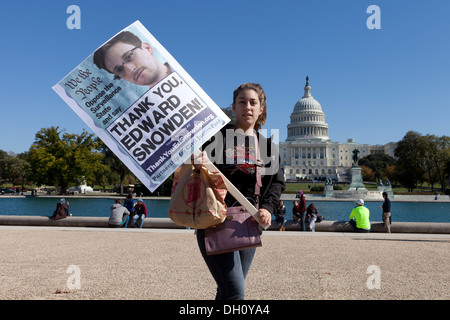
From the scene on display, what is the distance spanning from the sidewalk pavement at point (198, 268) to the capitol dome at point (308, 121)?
129 m

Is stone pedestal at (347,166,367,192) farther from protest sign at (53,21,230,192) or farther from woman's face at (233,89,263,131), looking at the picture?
protest sign at (53,21,230,192)

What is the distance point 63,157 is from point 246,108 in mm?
50849

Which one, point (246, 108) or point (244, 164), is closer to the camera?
point (244, 164)

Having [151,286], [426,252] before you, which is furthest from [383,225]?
[151,286]

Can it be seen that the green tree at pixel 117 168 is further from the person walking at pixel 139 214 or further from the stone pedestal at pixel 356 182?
A: the person walking at pixel 139 214

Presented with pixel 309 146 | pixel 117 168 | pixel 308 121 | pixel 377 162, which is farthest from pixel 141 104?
pixel 309 146

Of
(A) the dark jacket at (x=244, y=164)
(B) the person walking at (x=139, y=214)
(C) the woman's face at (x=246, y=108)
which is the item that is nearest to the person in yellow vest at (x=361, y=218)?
(B) the person walking at (x=139, y=214)

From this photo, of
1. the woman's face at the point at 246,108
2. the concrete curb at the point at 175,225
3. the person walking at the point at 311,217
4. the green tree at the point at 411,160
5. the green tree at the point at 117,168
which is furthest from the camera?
the green tree at the point at 411,160

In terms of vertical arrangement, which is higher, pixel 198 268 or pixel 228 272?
pixel 228 272

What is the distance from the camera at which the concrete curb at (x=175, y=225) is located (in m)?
11.8

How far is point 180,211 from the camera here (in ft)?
8.57

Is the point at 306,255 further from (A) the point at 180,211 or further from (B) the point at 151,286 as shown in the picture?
(A) the point at 180,211

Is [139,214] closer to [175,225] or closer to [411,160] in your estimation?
[175,225]

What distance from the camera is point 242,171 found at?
2771mm
